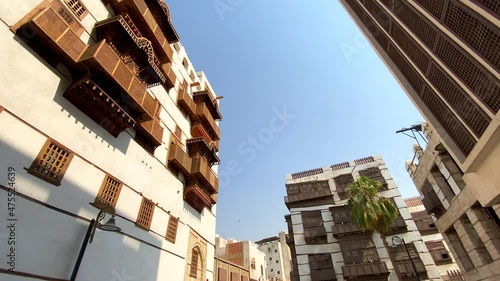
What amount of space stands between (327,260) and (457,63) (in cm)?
2449

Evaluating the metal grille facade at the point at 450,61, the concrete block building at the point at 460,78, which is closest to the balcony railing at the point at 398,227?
the concrete block building at the point at 460,78

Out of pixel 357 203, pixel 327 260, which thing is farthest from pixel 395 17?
pixel 327 260

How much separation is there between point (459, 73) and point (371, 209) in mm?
18164

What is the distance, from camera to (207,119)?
846 inches

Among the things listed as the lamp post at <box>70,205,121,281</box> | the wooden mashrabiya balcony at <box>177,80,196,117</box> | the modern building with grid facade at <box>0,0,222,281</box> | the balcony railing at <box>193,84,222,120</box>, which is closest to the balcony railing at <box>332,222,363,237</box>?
the modern building with grid facade at <box>0,0,222,281</box>

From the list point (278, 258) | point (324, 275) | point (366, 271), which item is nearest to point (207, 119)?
point (324, 275)

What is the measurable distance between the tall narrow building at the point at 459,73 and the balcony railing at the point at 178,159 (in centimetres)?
1305

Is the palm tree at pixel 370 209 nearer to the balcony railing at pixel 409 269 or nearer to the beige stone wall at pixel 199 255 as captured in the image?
the balcony railing at pixel 409 269

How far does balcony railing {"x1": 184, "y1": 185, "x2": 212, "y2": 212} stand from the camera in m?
16.9

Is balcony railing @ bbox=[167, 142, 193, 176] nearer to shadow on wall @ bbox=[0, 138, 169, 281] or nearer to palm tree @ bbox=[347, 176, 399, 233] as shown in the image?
shadow on wall @ bbox=[0, 138, 169, 281]

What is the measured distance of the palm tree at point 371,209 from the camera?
22.1 metres

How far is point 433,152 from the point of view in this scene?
17.0m

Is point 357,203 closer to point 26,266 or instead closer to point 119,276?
point 119,276

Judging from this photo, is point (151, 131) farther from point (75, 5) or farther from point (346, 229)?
point (346, 229)
